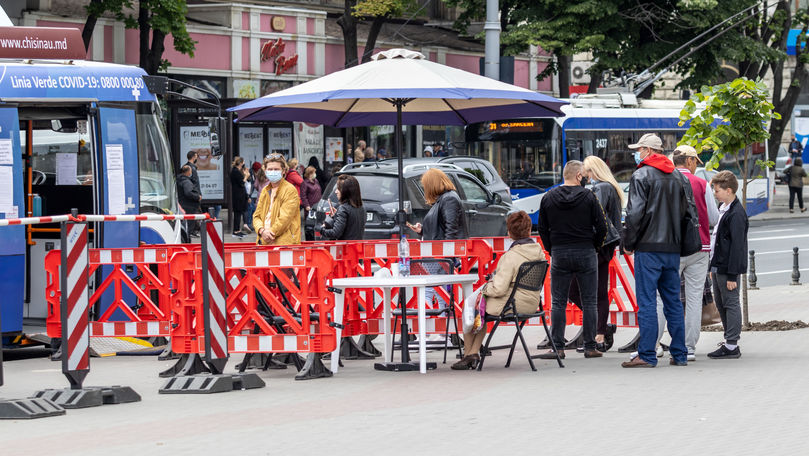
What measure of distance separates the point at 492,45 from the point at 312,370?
14393mm

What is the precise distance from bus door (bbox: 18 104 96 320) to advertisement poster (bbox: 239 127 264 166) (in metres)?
17.4

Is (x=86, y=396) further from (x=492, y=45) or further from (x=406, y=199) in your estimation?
(x=492, y=45)

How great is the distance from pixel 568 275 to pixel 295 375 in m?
2.56

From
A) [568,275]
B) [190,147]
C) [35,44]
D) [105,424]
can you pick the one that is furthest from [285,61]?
[105,424]

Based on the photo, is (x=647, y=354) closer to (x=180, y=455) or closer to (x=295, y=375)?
(x=295, y=375)

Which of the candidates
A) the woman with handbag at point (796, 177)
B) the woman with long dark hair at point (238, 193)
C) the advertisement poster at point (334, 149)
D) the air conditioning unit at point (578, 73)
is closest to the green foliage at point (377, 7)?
the advertisement poster at point (334, 149)

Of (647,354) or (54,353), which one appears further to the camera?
(54,353)

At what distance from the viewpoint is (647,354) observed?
11.1 meters

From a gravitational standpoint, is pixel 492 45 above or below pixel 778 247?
above

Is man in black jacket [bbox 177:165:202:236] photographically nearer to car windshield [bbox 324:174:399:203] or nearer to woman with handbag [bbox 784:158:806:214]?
car windshield [bbox 324:174:399:203]

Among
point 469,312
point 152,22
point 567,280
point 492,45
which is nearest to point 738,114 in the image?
point 567,280

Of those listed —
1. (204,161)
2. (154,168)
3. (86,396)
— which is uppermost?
(204,161)

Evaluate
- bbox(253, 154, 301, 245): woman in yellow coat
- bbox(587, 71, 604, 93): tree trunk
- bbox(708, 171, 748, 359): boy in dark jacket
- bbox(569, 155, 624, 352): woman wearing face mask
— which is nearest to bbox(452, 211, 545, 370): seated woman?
bbox(569, 155, 624, 352): woman wearing face mask

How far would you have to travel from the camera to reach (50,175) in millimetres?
14383
